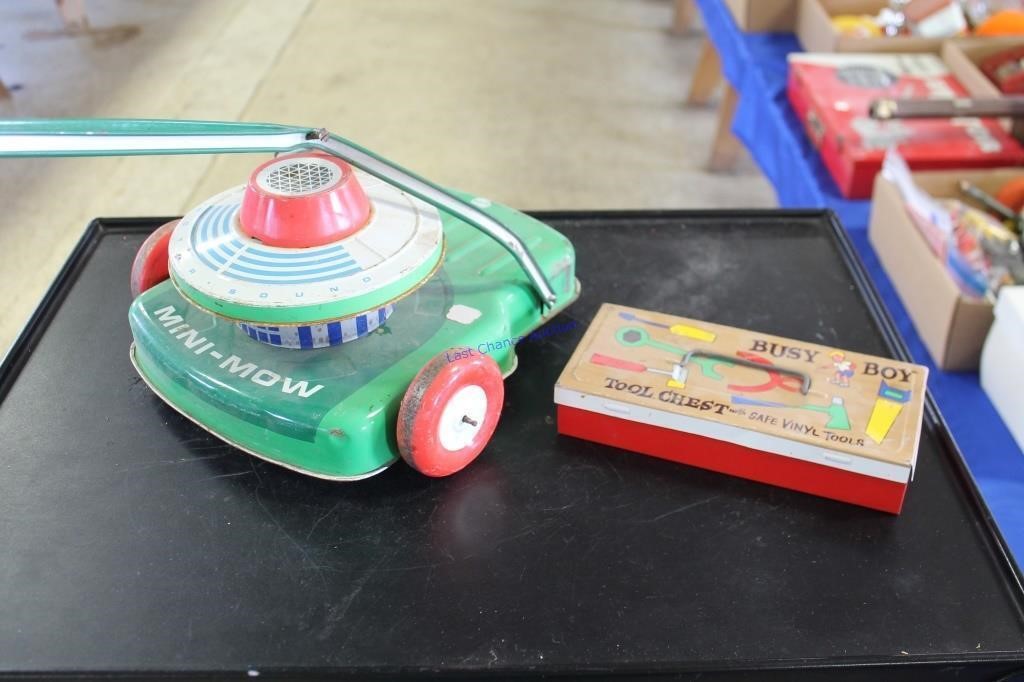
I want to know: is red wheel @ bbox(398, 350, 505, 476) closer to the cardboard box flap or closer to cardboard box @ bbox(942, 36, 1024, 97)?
the cardboard box flap

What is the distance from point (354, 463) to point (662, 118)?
1.80 metres

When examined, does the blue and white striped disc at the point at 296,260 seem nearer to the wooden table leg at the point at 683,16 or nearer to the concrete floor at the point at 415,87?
the concrete floor at the point at 415,87

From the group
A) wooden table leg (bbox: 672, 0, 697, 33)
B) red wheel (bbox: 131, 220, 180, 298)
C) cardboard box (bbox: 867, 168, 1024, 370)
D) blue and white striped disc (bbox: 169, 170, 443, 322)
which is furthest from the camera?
wooden table leg (bbox: 672, 0, 697, 33)

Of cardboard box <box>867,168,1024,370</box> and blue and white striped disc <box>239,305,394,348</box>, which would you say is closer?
blue and white striped disc <box>239,305,394,348</box>

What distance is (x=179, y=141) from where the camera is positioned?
62cm

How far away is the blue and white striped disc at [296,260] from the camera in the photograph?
0.68 metres

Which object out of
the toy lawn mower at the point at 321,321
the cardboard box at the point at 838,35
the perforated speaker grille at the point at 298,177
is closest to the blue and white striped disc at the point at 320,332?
the toy lawn mower at the point at 321,321

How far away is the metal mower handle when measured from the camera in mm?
571

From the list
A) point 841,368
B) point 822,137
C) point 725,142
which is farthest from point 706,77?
point 841,368

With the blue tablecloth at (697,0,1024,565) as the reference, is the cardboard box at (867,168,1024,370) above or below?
above

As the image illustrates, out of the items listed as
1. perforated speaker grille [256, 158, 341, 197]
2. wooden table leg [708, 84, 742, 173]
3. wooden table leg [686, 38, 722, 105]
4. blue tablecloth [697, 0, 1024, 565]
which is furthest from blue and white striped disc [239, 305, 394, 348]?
wooden table leg [686, 38, 722, 105]

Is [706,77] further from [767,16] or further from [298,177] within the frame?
[298,177]

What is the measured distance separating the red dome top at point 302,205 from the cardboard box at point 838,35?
1.03 m

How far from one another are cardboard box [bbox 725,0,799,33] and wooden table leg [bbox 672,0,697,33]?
3.21 feet
